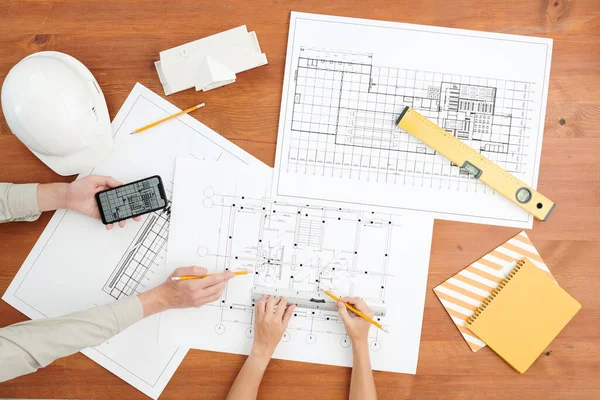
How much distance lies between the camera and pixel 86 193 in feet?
3.20

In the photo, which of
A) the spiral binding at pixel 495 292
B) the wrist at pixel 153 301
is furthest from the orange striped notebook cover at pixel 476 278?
the wrist at pixel 153 301

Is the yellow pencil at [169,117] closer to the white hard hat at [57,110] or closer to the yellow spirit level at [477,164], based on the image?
the white hard hat at [57,110]

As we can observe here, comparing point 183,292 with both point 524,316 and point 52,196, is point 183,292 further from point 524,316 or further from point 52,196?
point 524,316

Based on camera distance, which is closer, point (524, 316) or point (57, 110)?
point (57, 110)

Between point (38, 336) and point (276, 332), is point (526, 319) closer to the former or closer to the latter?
point (276, 332)

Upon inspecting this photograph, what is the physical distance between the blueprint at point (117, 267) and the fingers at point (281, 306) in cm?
23

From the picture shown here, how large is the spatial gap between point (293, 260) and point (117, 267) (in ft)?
1.28

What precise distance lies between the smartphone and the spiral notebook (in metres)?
0.74

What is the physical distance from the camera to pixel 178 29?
99 centimetres

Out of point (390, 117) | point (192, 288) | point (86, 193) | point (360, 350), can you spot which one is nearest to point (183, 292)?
point (192, 288)

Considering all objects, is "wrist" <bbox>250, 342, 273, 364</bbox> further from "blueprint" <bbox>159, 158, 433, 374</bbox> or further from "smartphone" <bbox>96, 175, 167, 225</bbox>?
"smartphone" <bbox>96, 175, 167, 225</bbox>

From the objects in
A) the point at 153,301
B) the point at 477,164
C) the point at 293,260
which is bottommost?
the point at 153,301

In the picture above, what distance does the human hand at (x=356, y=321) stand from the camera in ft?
3.20

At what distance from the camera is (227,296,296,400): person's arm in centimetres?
98
